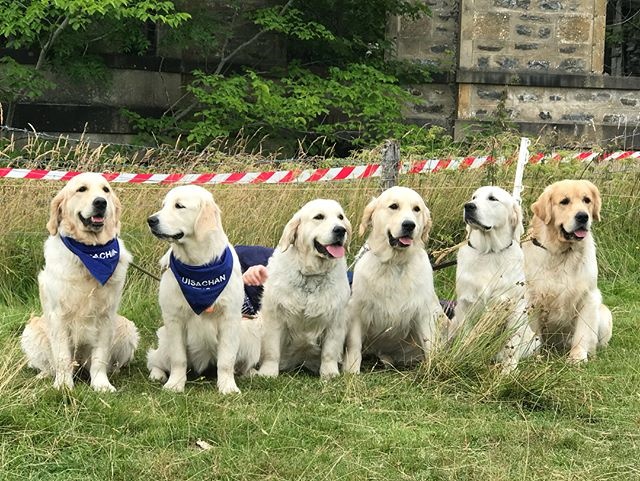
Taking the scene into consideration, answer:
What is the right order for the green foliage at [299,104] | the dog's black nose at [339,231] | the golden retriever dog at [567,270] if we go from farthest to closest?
the green foliage at [299,104] → the golden retriever dog at [567,270] → the dog's black nose at [339,231]

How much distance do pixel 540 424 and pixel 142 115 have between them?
11.1m

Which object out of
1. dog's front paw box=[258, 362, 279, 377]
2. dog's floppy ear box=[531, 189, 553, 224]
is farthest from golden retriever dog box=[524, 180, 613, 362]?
dog's front paw box=[258, 362, 279, 377]

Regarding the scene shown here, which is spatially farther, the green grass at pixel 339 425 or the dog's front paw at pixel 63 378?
the dog's front paw at pixel 63 378

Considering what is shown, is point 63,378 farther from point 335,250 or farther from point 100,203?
point 335,250

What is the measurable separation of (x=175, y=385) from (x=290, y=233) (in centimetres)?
118

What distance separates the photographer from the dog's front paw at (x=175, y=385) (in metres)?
5.12

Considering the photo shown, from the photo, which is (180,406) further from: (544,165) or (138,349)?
(544,165)

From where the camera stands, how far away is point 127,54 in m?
14.3

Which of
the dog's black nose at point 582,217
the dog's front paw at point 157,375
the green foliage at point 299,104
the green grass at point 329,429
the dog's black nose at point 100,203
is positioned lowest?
the dog's front paw at point 157,375

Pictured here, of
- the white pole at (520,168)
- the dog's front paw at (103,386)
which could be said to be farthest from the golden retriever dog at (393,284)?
the white pole at (520,168)

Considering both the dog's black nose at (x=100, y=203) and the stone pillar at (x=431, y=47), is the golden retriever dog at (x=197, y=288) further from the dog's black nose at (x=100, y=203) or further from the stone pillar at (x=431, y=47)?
the stone pillar at (x=431, y=47)

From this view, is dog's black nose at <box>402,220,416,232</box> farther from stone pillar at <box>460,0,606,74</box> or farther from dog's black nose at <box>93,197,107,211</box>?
stone pillar at <box>460,0,606,74</box>

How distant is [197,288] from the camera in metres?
5.11

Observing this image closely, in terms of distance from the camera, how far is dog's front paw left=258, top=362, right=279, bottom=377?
5.55 metres
